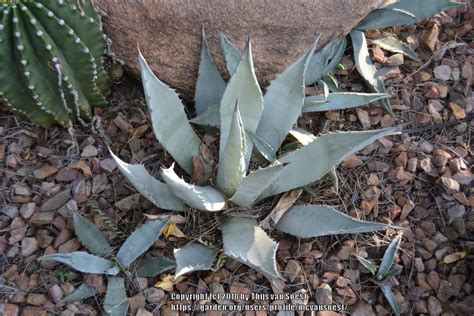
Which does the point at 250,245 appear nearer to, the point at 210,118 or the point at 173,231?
the point at 173,231

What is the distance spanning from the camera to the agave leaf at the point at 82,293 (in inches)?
73.7

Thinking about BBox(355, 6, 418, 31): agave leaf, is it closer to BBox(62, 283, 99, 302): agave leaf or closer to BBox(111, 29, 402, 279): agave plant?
Answer: BBox(111, 29, 402, 279): agave plant

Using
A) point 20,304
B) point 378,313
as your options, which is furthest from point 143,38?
point 378,313

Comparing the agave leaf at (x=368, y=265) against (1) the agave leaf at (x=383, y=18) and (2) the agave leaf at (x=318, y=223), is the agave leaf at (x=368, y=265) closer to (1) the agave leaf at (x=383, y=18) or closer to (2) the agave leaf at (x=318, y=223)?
(2) the agave leaf at (x=318, y=223)

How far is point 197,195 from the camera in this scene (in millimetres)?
1819

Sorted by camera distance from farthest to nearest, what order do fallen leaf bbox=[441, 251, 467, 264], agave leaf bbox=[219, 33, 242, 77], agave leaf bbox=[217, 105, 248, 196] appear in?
1. agave leaf bbox=[219, 33, 242, 77]
2. fallen leaf bbox=[441, 251, 467, 264]
3. agave leaf bbox=[217, 105, 248, 196]

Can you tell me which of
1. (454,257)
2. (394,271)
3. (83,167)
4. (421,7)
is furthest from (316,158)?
(421,7)

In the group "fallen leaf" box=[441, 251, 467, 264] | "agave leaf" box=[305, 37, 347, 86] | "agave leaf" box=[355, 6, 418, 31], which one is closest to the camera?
"fallen leaf" box=[441, 251, 467, 264]

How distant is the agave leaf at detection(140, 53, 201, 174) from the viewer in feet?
6.41

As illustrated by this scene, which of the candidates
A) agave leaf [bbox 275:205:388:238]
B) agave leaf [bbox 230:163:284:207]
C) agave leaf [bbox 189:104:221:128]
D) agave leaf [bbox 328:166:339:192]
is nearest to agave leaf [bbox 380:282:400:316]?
agave leaf [bbox 275:205:388:238]

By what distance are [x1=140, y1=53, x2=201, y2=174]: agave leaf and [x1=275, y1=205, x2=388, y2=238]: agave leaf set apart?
40 cm

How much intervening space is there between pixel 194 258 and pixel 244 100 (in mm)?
551

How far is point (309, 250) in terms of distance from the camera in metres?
2.02

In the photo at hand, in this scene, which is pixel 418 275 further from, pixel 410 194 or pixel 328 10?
pixel 328 10
